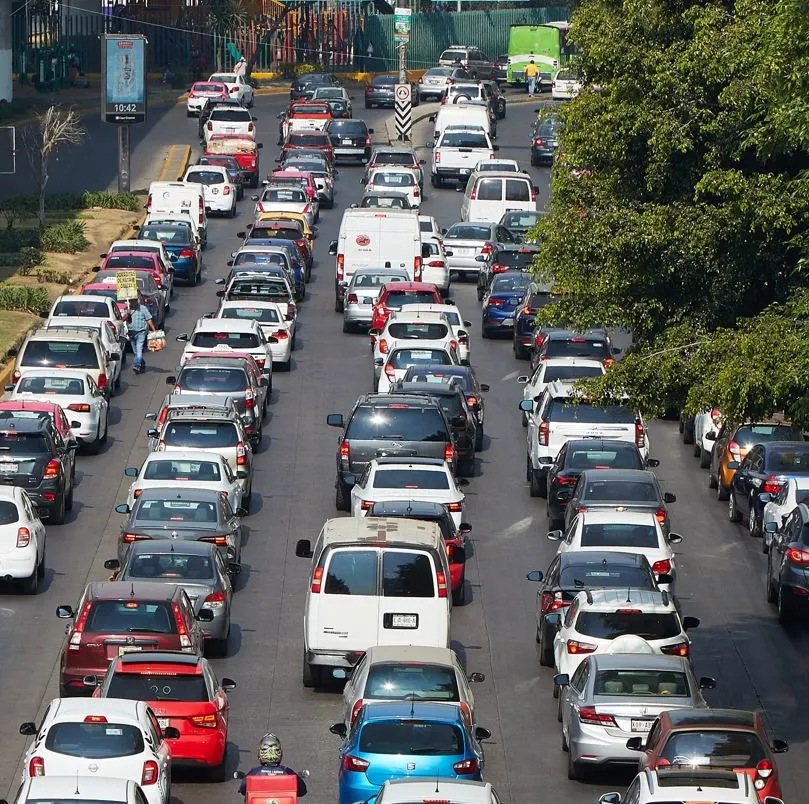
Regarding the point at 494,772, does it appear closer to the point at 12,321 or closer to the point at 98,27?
the point at 12,321

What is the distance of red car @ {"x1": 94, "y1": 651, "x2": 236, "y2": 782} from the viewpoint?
20750mm

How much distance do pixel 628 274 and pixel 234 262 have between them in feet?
93.8

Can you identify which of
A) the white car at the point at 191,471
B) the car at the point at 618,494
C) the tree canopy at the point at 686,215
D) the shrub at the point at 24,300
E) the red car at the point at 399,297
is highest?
the tree canopy at the point at 686,215

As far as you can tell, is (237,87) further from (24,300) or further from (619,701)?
(619,701)

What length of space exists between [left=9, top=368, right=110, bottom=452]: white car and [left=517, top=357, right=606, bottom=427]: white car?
25.6ft

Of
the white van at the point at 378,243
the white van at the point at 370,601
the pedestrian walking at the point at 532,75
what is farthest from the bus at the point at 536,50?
the white van at the point at 370,601

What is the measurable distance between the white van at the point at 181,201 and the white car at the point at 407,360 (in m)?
20.1

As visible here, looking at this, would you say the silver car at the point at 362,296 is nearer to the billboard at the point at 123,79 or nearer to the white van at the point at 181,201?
the white van at the point at 181,201

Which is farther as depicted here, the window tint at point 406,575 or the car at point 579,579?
the car at point 579,579

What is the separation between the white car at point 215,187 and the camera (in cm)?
6462

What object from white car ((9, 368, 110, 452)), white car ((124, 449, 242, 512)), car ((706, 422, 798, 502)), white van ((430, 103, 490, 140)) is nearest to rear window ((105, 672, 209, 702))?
white car ((124, 449, 242, 512))

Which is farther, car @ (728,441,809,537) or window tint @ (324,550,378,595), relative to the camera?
car @ (728,441,809,537)

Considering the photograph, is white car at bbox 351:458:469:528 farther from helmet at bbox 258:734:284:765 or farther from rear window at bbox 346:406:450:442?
helmet at bbox 258:734:284:765

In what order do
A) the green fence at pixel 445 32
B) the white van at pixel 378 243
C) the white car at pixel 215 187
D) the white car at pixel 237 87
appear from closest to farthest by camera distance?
the white van at pixel 378 243, the white car at pixel 215 187, the white car at pixel 237 87, the green fence at pixel 445 32
